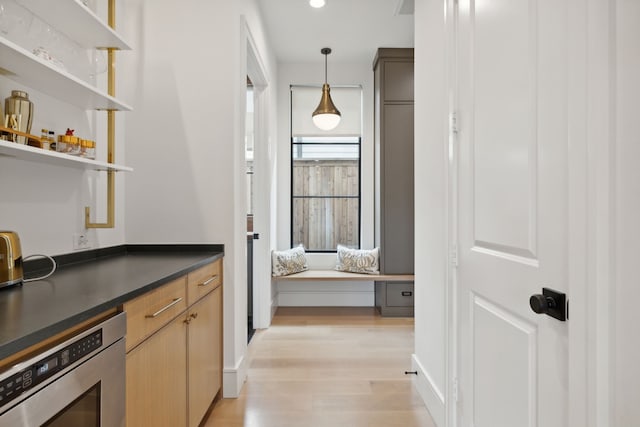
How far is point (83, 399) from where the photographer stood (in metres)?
0.97

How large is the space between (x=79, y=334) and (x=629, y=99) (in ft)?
4.60

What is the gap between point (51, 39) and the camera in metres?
1.62

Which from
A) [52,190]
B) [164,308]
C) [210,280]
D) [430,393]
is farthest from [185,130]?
[430,393]

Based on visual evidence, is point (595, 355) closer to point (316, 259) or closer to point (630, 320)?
point (630, 320)

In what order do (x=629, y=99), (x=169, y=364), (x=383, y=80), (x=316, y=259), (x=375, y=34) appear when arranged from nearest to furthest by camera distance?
(x=629, y=99)
(x=169, y=364)
(x=375, y=34)
(x=383, y=80)
(x=316, y=259)

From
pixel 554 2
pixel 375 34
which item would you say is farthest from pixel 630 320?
pixel 375 34

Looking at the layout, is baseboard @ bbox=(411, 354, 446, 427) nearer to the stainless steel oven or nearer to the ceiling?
the stainless steel oven

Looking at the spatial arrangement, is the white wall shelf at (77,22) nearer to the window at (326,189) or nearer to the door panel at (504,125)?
the door panel at (504,125)

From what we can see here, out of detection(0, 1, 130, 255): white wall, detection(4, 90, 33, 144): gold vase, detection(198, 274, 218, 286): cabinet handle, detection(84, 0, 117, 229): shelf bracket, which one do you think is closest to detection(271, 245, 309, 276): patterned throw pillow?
detection(198, 274, 218, 286): cabinet handle

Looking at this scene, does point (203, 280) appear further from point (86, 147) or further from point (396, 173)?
point (396, 173)

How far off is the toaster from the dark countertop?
31 mm

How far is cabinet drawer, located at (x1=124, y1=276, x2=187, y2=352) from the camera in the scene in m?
1.23

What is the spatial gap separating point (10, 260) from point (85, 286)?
27 centimetres

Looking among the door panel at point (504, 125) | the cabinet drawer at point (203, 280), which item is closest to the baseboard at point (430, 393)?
the door panel at point (504, 125)
